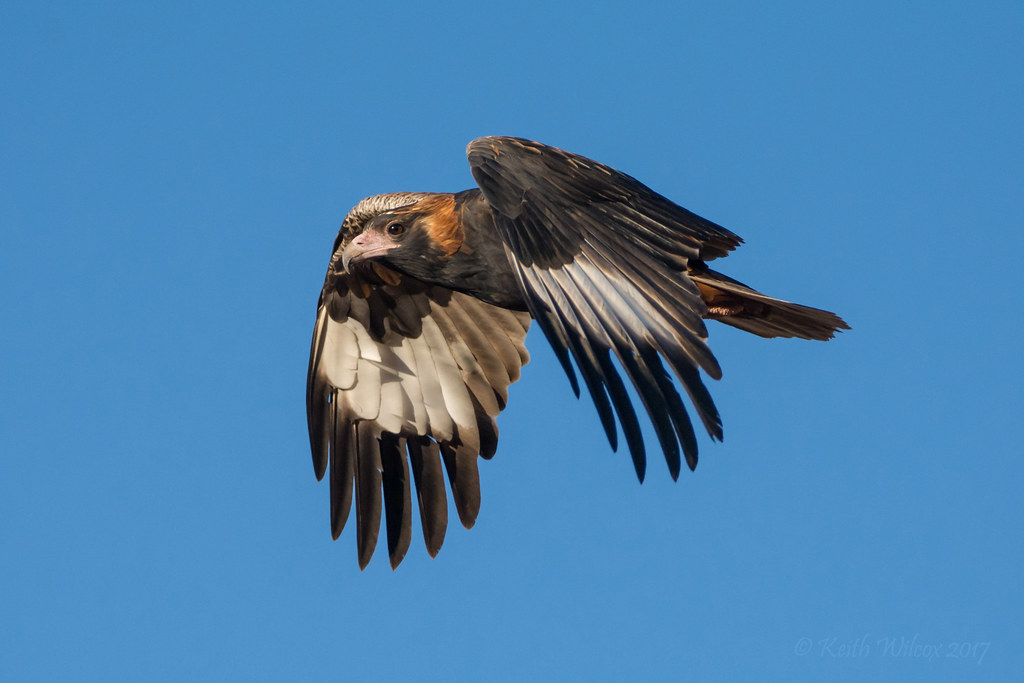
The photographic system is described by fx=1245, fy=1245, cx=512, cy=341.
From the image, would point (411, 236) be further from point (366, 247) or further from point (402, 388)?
point (402, 388)

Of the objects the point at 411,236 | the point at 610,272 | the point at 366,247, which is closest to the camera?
the point at 610,272

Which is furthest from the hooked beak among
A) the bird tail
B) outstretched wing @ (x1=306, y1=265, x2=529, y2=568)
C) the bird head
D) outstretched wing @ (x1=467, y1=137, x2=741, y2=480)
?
the bird tail

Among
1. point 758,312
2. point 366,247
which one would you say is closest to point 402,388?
point 366,247

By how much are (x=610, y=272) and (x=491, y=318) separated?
2.49 metres

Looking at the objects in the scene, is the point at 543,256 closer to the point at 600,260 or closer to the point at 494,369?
the point at 600,260

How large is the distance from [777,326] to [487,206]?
1734 millimetres

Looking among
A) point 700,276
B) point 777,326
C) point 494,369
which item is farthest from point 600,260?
point 494,369

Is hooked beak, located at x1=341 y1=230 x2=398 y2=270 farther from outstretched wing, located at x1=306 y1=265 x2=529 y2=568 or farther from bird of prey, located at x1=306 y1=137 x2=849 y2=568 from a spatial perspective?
outstretched wing, located at x1=306 y1=265 x2=529 y2=568

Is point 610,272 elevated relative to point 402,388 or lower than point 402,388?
lower

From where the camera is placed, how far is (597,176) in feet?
21.2

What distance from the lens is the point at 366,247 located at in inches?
284

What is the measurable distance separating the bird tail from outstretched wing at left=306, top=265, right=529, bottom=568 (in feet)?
5.94

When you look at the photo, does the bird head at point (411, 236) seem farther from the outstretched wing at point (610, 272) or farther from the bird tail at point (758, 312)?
the bird tail at point (758, 312)

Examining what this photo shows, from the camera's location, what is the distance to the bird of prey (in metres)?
5.66
